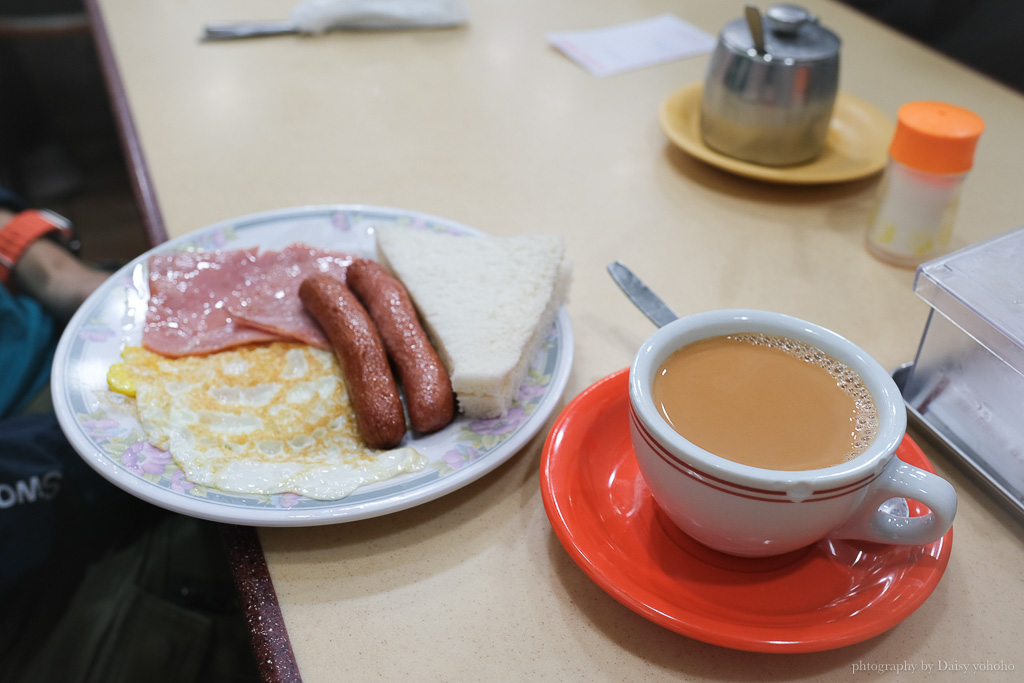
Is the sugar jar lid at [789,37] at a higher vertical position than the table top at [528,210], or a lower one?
higher

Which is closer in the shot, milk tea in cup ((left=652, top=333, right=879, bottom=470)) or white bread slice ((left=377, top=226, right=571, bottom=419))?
milk tea in cup ((left=652, top=333, right=879, bottom=470))

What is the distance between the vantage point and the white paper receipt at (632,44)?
2.19m

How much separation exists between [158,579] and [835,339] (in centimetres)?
134

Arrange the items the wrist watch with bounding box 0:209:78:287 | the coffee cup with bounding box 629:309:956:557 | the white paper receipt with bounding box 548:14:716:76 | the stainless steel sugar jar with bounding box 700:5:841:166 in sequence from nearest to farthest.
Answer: the coffee cup with bounding box 629:309:956:557
the stainless steel sugar jar with bounding box 700:5:841:166
the wrist watch with bounding box 0:209:78:287
the white paper receipt with bounding box 548:14:716:76

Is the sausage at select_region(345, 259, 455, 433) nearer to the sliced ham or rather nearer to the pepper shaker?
the sliced ham

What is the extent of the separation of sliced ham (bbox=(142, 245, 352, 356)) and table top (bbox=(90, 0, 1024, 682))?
27 centimetres

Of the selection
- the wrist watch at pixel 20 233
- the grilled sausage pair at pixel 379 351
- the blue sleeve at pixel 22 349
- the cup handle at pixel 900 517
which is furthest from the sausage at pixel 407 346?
the wrist watch at pixel 20 233

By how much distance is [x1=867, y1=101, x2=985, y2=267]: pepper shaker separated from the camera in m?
1.24

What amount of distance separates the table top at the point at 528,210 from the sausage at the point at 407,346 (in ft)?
0.38

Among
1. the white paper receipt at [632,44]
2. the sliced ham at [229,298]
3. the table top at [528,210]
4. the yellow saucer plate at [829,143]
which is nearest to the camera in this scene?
the table top at [528,210]

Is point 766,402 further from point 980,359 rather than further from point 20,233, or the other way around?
point 20,233

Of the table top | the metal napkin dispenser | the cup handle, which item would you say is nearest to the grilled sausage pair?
the table top

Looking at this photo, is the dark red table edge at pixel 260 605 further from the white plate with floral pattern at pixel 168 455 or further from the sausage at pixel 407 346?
the sausage at pixel 407 346

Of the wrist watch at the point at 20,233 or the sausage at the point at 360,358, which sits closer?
the sausage at the point at 360,358
